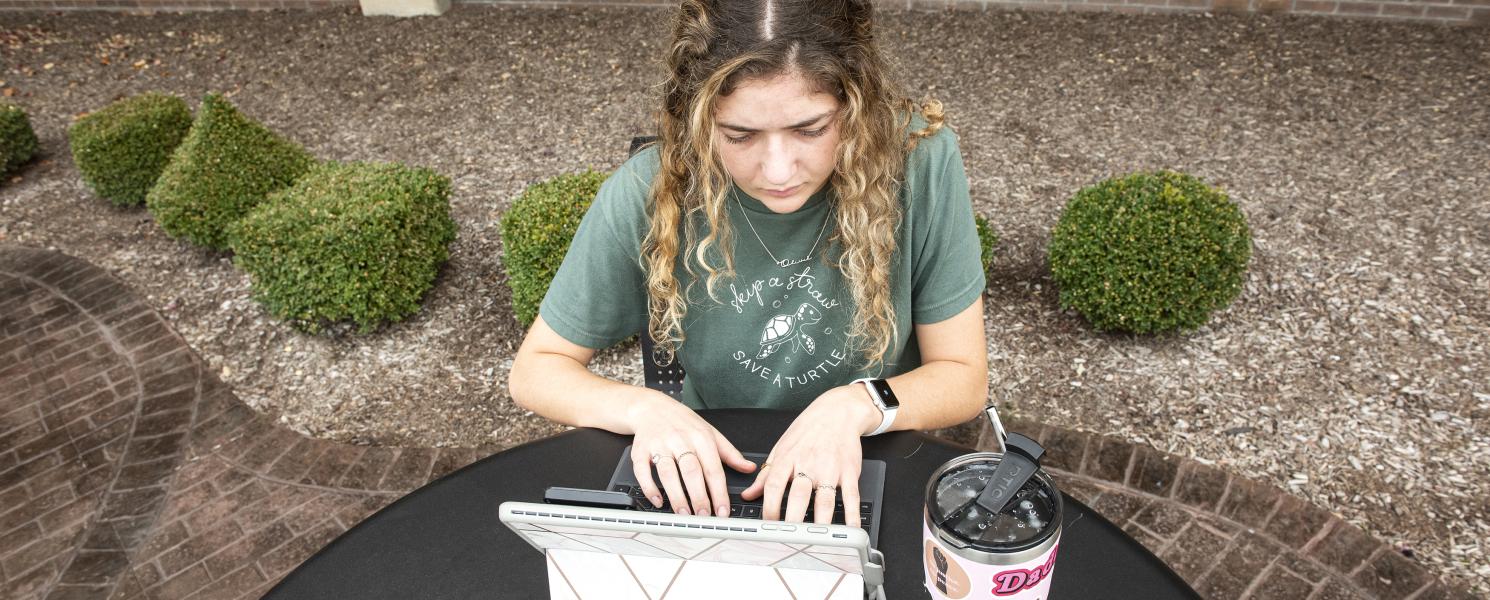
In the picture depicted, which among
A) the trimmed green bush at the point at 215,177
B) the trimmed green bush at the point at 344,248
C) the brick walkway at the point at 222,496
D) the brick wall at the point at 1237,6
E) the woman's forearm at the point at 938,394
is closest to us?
A: the woman's forearm at the point at 938,394

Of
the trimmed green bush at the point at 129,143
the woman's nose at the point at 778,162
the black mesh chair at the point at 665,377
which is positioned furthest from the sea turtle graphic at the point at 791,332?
the trimmed green bush at the point at 129,143

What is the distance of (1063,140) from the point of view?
4.95m

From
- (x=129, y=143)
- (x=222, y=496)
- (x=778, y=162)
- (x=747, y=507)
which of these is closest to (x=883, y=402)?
(x=747, y=507)

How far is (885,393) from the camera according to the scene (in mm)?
1680

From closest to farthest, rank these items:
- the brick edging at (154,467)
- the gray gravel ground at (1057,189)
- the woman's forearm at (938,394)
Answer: the woman's forearm at (938,394) < the brick edging at (154,467) < the gray gravel ground at (1057,189)

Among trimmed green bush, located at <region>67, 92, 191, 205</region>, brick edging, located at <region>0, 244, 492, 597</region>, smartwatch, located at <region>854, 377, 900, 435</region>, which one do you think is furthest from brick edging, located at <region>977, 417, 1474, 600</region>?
trimmed green bush, located at <region>67, 92, 191, 205</region>

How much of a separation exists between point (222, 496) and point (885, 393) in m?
2.80

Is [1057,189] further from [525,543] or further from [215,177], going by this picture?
[215,177]

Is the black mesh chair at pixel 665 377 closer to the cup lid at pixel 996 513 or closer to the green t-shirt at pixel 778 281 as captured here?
the green t-shirt at pixel 778 281

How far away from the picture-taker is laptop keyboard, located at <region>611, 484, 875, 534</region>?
148cm

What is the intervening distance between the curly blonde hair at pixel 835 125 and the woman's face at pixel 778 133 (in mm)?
20

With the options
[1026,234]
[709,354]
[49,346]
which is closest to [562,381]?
[709,354]

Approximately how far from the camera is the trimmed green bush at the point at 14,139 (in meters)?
5.43

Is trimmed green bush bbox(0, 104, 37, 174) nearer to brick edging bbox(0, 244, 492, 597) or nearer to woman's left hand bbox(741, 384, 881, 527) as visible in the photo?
brick edging bbox(0, 244, 492, 597)
